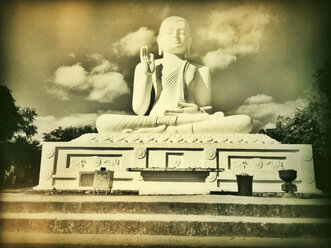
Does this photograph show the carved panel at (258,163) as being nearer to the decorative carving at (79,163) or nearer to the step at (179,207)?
the step at (179,207)

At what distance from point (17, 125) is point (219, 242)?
42.4 feet

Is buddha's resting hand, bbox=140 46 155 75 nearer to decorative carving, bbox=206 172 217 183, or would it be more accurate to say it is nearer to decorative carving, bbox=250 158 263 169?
decorative carving, bbox=206 172 217 183

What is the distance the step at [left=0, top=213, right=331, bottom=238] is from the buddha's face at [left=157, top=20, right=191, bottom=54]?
7.26 meters

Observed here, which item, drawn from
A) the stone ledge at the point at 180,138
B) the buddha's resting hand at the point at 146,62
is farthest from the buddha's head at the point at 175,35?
the stone ledge at the point at 180,138

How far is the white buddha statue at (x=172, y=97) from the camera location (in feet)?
25.8

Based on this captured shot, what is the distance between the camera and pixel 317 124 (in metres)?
12.0

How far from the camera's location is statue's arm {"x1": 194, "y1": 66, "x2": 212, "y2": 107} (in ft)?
31.3

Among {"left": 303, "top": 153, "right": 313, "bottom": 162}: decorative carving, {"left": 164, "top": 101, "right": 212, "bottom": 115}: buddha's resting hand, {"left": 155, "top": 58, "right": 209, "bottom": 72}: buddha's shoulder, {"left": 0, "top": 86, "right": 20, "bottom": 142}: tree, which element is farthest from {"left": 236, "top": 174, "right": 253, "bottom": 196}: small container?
{"left": 0, "top": 86, "right": 20, "bottom": 142}: tree

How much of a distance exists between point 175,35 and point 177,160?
467 centimetres

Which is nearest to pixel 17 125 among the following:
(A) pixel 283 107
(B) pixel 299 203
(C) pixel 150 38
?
(C) pixel 150 38

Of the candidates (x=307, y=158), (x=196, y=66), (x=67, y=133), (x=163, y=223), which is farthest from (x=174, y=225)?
(x=67, y=133)

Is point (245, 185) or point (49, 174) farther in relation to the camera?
point (49, 174)

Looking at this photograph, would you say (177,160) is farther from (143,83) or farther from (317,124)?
(317,124)

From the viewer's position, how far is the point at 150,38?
1095 cm
